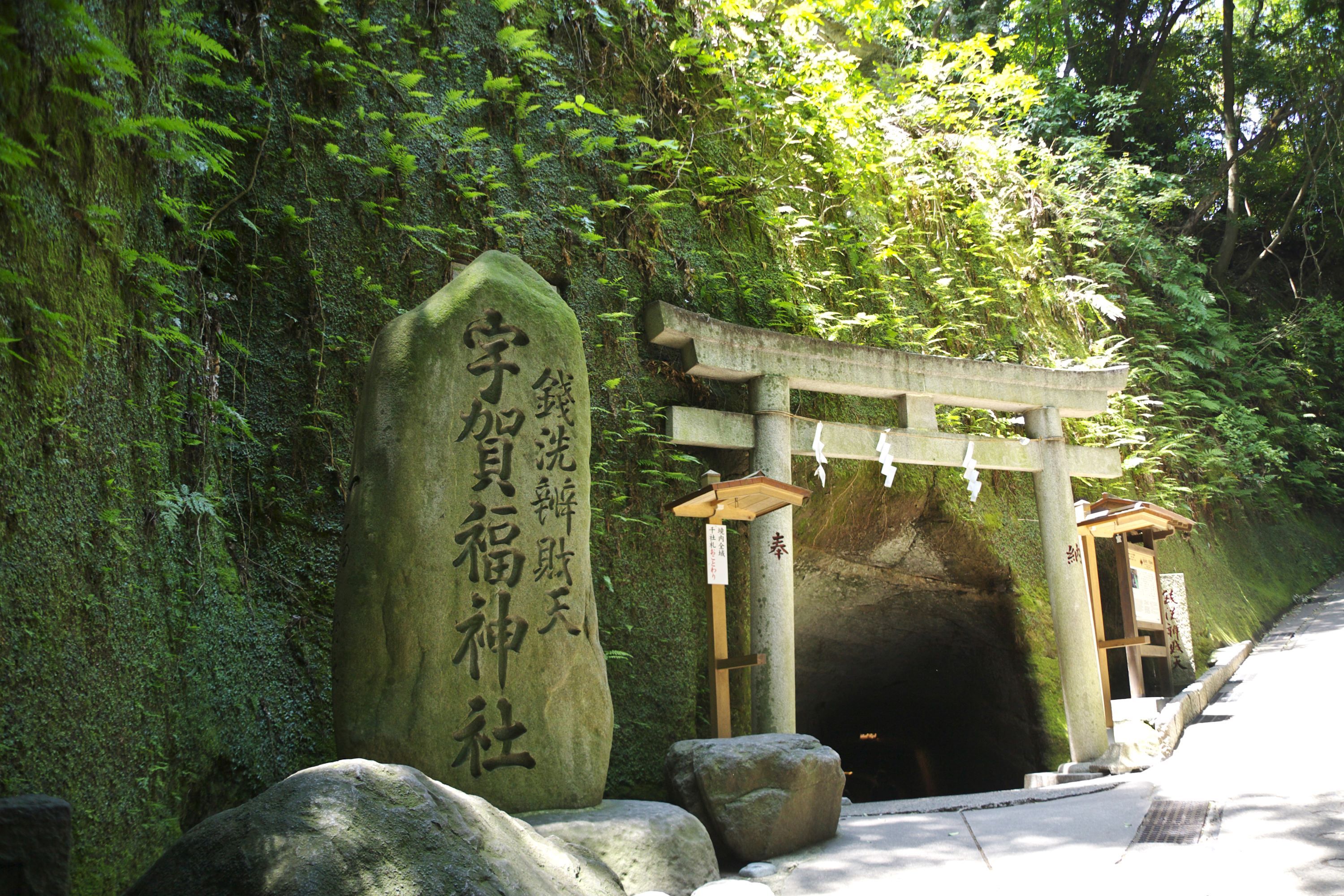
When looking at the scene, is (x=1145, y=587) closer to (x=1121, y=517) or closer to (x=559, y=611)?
(x=1121, y=517)

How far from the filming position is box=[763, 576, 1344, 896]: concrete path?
12.8ft

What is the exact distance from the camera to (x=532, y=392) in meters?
4.36

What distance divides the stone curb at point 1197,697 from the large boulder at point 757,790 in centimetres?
396

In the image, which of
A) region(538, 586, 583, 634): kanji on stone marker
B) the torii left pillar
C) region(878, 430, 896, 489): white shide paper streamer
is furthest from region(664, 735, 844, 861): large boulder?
region(878, 430, 896, 489): white shide paper streamer

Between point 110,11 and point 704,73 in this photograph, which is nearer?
point 110,11

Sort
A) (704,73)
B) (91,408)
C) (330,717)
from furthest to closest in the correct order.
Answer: (704,73) < (330,717) < (91,408)

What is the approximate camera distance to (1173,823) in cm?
488

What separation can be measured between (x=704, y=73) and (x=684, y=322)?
117 inches

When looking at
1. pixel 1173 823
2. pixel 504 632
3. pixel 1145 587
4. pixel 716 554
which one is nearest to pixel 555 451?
pixel 504 632

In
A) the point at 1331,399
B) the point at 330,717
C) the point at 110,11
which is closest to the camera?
the point at 110,11

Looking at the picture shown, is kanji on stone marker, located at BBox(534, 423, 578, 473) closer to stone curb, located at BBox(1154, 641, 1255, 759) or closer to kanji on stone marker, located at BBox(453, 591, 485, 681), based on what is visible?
kanji on stone marker, located at BBox(453, 591, 485, 681)

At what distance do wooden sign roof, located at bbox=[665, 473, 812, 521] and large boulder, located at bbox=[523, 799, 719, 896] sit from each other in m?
2.31

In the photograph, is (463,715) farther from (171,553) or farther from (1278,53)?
(1278,53)

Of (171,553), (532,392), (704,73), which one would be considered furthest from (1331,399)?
(171,553)
